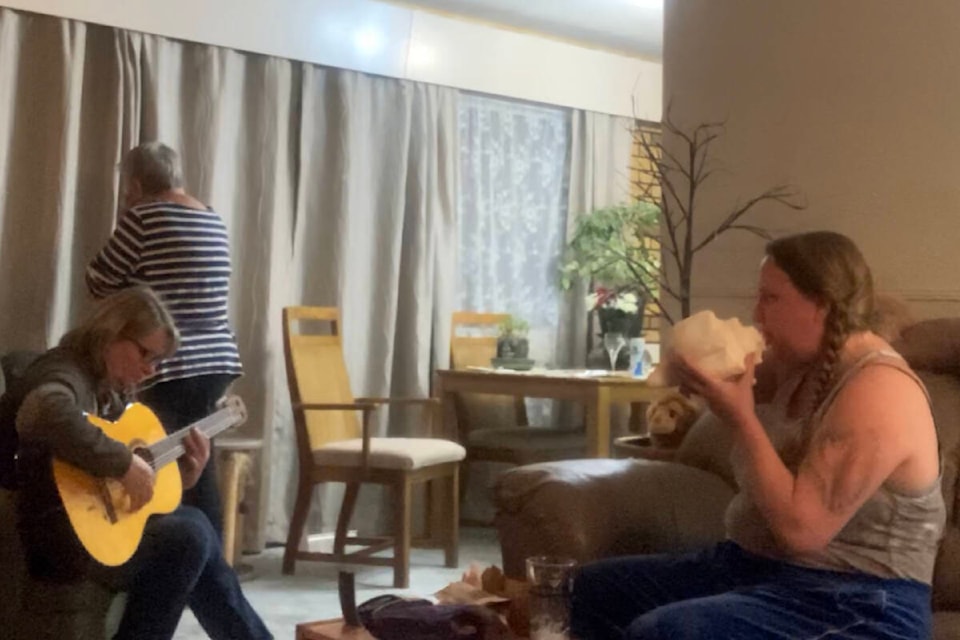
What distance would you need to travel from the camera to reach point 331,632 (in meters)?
1.99

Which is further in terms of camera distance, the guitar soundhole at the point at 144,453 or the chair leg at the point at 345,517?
the chair leg at the point at 345,517

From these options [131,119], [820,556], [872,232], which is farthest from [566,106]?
[820,556]

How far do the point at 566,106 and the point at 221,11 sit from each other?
1806mm

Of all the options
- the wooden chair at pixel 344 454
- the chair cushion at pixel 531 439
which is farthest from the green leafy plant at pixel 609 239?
the wooden chair at pixel 344 454

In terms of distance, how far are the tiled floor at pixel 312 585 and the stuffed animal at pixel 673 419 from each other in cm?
123

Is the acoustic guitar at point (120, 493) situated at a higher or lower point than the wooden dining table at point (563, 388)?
lower

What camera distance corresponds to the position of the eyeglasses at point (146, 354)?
2.56m

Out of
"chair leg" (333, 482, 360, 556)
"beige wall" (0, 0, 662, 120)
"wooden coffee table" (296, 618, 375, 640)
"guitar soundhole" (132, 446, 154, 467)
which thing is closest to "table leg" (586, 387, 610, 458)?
"chair leg" (333, 482, 360, 556)

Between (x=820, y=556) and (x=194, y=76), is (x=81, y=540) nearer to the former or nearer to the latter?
(x=820, y=556)

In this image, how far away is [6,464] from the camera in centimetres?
253

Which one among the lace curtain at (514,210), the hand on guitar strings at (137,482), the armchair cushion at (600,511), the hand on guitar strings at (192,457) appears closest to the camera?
the armchair cushion at (600,511)

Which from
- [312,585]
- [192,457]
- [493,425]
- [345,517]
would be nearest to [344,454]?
[345,517]

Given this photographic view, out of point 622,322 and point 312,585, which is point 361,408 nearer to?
point 312,585

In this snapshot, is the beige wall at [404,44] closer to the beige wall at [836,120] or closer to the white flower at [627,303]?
the white flower at [627,303]
